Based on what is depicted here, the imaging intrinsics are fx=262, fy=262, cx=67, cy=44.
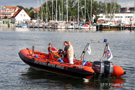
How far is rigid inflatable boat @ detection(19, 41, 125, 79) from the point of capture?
47.0ft

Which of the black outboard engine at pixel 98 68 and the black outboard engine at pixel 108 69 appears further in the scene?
the black outboard engine at pixel 108 69

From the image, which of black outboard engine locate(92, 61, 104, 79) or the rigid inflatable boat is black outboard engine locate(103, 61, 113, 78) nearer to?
the rigid inflatable boat

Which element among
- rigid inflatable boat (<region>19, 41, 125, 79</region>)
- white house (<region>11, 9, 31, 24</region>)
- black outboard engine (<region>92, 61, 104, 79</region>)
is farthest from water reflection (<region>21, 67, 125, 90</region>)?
white house (<region>11, 9, 31, 24</region>)

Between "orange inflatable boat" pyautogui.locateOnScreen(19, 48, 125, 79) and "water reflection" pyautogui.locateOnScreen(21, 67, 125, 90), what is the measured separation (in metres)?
0.44

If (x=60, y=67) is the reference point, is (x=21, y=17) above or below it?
above

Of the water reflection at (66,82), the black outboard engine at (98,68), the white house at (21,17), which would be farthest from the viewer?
the white house at (21,17)

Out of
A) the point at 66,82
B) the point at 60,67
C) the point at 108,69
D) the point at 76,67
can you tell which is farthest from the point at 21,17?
the point at 108,69

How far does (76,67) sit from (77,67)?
0.22ft

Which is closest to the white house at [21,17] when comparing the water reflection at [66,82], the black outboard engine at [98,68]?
the water reflection at [66,82]

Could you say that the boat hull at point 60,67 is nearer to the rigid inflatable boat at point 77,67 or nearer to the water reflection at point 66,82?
the rigid inflatable boat at point 77,67

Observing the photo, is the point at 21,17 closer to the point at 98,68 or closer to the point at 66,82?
the point at 66,82

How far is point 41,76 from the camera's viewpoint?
1666cm

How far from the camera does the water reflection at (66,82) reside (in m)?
14.4

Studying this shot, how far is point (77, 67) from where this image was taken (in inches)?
579
